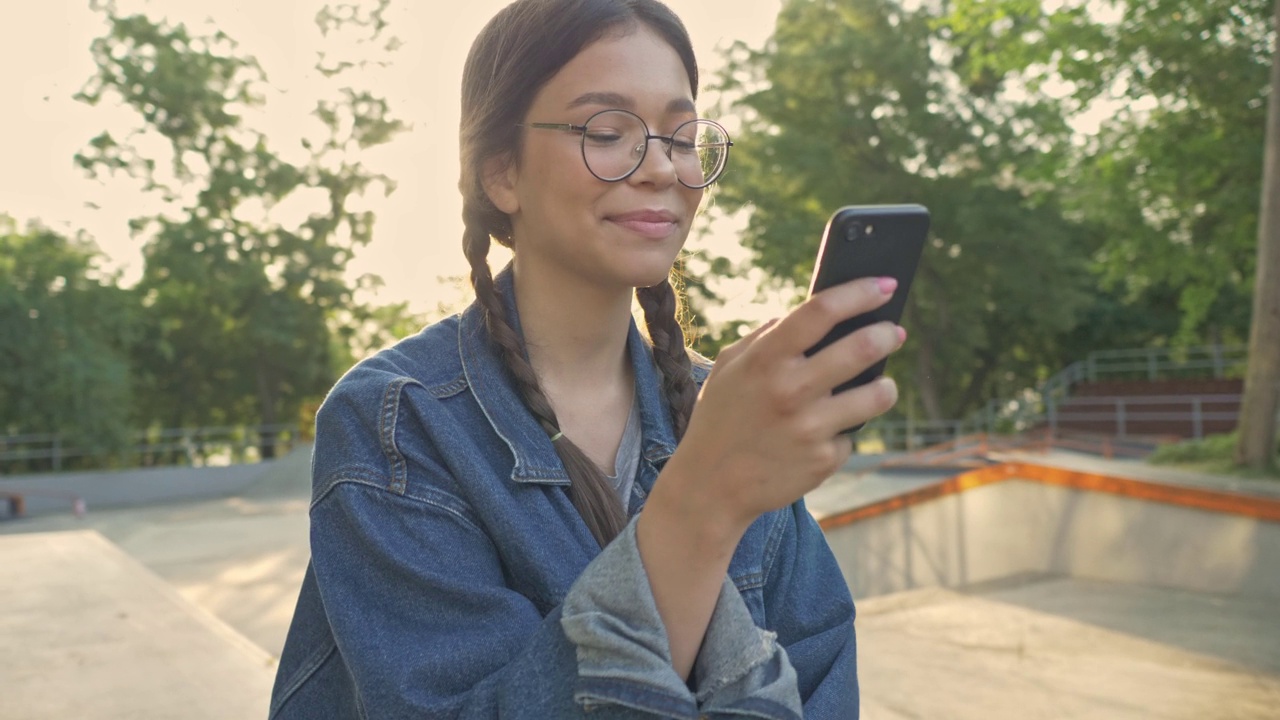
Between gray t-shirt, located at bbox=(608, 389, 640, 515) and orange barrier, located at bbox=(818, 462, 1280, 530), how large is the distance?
5.56 m

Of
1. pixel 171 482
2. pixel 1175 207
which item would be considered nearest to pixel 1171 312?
pixel 1175 207

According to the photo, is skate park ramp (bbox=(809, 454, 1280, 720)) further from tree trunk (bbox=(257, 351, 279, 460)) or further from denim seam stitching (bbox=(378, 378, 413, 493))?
tree trunk (bbox=(257, 351, 279, 460))

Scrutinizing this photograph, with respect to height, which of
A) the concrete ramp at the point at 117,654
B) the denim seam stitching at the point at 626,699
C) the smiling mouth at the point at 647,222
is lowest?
the concrete ramp at the point at 117,654

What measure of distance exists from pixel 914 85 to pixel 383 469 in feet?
81.8

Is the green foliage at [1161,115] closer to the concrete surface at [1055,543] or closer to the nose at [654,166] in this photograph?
the concrete surface at [1055,543]

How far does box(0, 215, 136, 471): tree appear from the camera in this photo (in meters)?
21.4

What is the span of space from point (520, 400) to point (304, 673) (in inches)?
17.8

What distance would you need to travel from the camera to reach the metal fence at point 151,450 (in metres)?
22.0

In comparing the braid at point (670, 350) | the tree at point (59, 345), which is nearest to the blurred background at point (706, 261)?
the tree at point (59, 345)

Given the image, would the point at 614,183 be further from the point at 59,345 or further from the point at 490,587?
→ the point at 59,345

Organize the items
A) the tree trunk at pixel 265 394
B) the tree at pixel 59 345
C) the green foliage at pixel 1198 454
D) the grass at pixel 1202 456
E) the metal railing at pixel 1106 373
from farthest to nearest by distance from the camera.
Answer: the tree trunk at pixel 265 394 < the metal railing at pixel 1106 373 < the tree at pixel 59 345 < the green foliage at pixel 1198 454 < the grass at pixel 1202 456

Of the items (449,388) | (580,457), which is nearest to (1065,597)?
(580,457)

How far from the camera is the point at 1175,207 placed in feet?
44.8

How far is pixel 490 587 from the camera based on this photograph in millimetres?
1265
